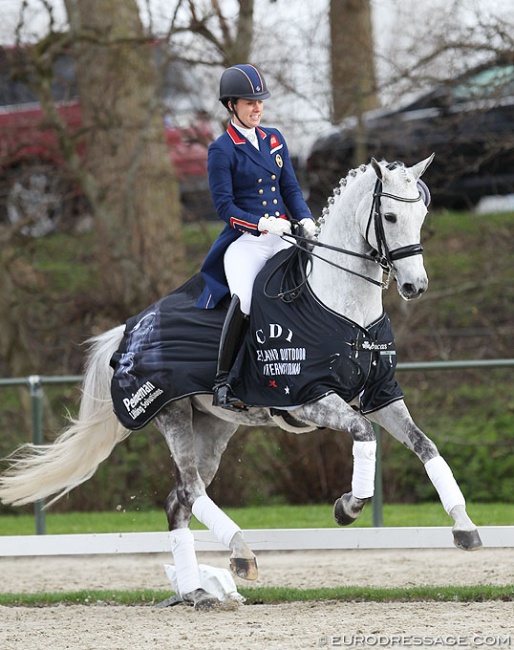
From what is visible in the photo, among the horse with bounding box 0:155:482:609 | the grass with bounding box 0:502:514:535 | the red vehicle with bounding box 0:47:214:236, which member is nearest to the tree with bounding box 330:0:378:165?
the red vehicle with bounding box 0:47:214:236

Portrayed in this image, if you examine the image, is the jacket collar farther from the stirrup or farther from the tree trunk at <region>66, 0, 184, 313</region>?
the tree trunk at <region>66, 0, 184, 313</region>

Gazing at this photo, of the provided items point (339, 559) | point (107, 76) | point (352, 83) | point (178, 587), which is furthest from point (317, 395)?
point (107, 76)

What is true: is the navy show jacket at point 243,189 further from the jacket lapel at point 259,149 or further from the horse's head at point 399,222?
the horse's head at point 399,222

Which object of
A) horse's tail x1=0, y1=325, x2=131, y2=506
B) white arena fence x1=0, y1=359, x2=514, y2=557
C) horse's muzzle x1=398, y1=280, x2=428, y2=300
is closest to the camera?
horse's muzzle x1=398, y1=280, x2=428, y2=300

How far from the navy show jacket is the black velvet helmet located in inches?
8.7

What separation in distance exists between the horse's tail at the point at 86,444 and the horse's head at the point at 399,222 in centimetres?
203

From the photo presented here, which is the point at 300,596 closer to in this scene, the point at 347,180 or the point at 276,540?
the point at 276,540

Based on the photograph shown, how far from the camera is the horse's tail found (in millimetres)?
6672

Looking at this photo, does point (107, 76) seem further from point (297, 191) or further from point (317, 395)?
point (317, 395)

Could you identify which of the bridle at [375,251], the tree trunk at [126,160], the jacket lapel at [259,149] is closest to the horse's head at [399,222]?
the bridle at [375,251]

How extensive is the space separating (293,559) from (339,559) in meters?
0.37

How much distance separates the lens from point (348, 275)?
5496 millimetres

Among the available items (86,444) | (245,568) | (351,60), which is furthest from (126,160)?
(245,568)

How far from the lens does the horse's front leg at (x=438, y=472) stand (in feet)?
16.9
